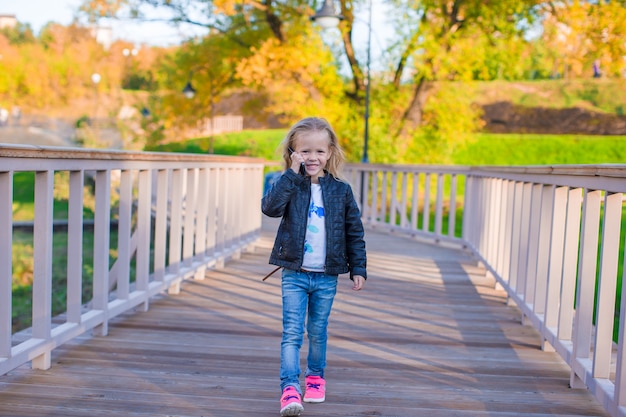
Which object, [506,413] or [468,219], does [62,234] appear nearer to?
[468,219]

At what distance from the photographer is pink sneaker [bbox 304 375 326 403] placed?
2771 millimetres

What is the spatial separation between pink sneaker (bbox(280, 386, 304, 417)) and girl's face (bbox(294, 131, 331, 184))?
83 centimetres

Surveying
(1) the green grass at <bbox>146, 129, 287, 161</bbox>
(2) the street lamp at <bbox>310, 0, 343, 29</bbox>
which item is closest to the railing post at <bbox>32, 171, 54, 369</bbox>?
(2) the street lamp at <bbox>310, 0, 343, 29</bbox>

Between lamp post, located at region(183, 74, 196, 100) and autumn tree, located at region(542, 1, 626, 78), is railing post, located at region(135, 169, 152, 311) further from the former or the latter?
lamp post, located at region(183, 74, 196, 100)

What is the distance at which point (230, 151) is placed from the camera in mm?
35250

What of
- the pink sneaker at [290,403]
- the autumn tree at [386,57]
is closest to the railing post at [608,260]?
the pink sneaker at [290,403]

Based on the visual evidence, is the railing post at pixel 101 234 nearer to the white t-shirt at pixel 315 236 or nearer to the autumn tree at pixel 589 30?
the white t-shirt at pixel 315 236

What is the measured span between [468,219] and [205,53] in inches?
446

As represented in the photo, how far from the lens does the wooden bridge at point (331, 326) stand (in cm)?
268

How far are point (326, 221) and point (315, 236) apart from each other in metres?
0.07

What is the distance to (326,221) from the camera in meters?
2.78

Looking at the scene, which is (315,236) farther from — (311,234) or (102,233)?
(102,233)

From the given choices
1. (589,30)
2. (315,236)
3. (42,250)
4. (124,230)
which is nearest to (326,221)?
(315,236)

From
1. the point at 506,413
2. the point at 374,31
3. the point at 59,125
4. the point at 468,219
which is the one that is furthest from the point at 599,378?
the point at 59,125
